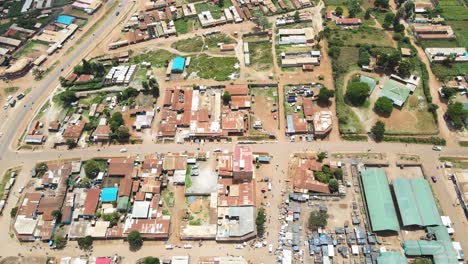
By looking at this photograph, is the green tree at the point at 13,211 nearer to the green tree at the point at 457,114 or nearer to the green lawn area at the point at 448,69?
the green tree at the point at 457,114

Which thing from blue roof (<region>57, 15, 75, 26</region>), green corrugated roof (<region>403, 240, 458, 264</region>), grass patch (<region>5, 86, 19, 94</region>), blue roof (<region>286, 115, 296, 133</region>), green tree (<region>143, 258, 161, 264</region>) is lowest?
green tree (<region>143, 258, 161, 264</region>)

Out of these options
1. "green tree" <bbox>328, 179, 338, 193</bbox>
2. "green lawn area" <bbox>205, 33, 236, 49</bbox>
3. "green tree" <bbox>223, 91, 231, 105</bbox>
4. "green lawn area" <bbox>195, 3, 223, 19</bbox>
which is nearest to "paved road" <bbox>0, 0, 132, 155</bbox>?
"green lawn area" <bbox>195, 3, 223, 19</bbox>

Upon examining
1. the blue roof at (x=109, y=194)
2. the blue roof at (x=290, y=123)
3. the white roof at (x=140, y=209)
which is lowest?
the white roof at (x=140, y=209)

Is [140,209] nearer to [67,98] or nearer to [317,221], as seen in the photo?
[317,221]

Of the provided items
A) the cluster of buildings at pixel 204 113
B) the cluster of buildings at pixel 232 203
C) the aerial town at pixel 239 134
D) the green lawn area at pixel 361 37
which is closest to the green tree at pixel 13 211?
the aerial town at pixel 239 134

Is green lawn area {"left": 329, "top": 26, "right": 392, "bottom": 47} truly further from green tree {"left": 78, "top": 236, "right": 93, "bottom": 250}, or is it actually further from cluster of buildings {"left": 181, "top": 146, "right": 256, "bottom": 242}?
green tree {"left": 78, "top": 236, "right": 93, "bottom": 250}

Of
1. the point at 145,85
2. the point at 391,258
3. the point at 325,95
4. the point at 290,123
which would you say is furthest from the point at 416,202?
the point at 145,85
